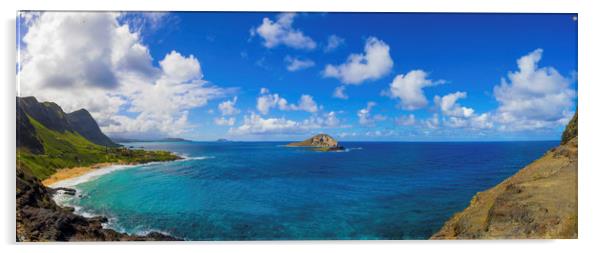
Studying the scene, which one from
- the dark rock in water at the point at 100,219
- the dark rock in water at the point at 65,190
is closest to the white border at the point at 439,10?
the dark rock in water at the point at 100,219

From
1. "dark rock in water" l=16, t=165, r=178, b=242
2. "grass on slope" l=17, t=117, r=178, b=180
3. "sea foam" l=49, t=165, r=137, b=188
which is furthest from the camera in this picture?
"sea foam" l=49, t=165, r=137, b=188

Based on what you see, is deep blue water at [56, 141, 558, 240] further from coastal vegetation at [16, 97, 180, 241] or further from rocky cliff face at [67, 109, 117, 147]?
rocky cliff face at [67, 109, 117, 147]

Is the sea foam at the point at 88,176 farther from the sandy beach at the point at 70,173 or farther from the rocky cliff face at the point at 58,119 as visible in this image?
the rocky cliff face at the point at 58,119

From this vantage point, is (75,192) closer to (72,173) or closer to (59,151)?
(72,173)

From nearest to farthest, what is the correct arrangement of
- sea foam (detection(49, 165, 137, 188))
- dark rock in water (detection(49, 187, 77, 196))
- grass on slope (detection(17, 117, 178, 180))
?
grass on slope (detection(17, 117, 178, 180))
dark rock in water (detection(49, 187, 77, 196))
sea foam (detection(49, 165, 137, 188))

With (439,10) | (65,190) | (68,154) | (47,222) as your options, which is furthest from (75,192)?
(439,10)

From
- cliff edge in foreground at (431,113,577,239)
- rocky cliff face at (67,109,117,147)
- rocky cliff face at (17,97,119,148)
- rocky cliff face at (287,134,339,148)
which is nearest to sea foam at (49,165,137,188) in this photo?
rocky cliff face at (17,97,119,148)
